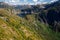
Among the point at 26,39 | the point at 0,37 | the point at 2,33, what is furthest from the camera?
the point at 26,39

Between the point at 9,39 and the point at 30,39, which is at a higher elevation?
the point at 9,39

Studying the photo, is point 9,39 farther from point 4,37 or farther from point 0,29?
point 0,29

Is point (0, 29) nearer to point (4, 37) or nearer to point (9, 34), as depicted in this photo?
point (9, 34)

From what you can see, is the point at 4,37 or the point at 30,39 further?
the point at 30,39

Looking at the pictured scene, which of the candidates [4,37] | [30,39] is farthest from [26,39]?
[4,37]

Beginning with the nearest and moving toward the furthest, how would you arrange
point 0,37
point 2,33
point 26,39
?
point 0,37
point 2,33
point 26,39

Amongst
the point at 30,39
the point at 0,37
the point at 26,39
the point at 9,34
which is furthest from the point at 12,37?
the point at 30,39

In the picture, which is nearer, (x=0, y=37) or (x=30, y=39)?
(x=0, y=37)

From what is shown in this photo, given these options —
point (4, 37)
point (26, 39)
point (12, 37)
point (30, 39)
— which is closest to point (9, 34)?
point (12, 37)

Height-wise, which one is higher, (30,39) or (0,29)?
(0,29)
